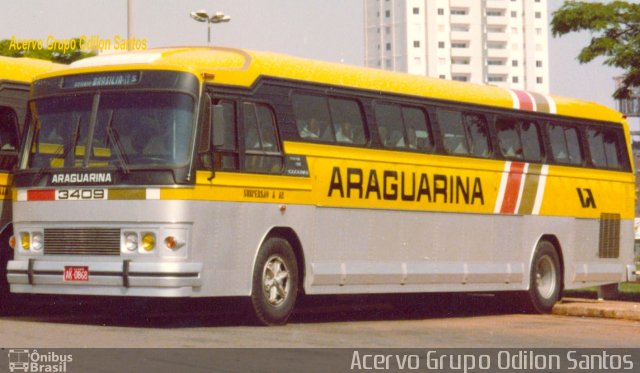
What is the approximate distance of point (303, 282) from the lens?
731 inches

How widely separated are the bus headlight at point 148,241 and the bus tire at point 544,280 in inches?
316

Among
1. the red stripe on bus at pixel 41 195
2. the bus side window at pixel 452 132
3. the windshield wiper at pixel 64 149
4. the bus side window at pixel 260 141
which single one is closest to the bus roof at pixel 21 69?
the windshield wiper at pixel 64 149

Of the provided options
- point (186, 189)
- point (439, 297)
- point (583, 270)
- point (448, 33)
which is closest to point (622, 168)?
point (583, 270)

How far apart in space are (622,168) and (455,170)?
518 centimetres

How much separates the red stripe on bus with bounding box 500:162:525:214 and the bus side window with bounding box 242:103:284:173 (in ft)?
18.1

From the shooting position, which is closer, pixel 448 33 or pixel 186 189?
pixel 186 189

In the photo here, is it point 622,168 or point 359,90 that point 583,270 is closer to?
point 622,168

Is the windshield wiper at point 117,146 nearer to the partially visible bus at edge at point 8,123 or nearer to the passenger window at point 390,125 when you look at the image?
the partially visible bus at edge at point 8,123

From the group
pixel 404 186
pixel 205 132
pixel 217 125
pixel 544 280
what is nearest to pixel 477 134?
pixel 404 186

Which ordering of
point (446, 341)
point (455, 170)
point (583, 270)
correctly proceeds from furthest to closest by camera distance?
point (583, 270), point (455, 170), point (446, 341)

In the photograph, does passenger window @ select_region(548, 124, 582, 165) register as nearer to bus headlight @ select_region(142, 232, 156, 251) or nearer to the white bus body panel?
the white bus body panel

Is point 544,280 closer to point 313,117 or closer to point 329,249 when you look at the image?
point 329,249

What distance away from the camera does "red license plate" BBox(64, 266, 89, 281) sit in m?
17.0

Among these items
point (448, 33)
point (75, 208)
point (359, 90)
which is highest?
point (448, 33)
